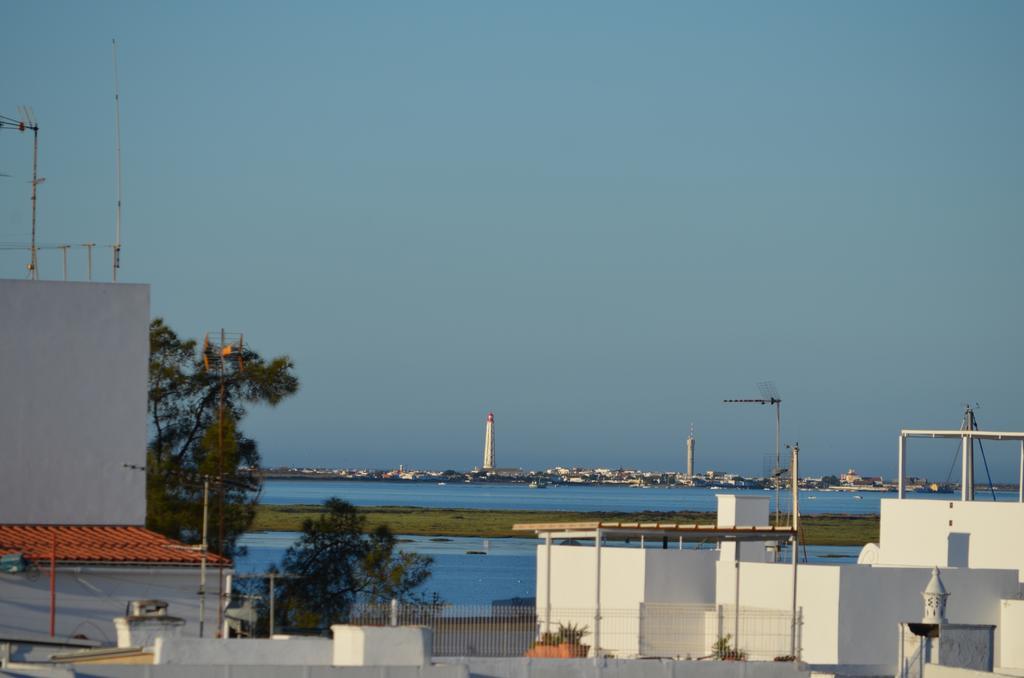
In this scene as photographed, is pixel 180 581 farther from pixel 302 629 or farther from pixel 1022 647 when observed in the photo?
pixel 1022 647

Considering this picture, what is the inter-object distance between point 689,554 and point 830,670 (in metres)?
4.59

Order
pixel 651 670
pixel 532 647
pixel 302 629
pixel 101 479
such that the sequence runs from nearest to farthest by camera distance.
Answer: pixel 651 670, pixel 532 647, pixel 101 479, pixel 302 629

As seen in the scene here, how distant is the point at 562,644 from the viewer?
30.5 meters

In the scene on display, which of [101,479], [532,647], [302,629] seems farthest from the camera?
[302,629]

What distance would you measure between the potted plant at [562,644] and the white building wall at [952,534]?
12.0 meters

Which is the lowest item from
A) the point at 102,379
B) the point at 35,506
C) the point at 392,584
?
the point at 392,584

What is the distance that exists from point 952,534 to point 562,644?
1326 centimetres

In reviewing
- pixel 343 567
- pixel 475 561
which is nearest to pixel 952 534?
pixel 343 567

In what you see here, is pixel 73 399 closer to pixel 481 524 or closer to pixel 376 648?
pixel 376 648

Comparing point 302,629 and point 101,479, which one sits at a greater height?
point 101,479

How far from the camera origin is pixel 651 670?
28.1 meters

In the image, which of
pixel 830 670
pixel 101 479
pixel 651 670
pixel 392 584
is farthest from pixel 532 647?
pixel 392 584

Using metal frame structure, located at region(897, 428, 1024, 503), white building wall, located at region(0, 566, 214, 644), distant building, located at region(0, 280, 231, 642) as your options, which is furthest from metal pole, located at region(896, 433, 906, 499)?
white building wall, located at region(0, 566, 214, 644)

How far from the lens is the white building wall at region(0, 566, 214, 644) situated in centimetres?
2733
